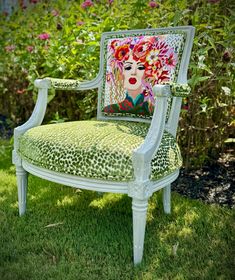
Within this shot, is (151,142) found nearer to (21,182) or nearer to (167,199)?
(167,199)

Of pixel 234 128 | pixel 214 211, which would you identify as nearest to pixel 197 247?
pixel 214 211

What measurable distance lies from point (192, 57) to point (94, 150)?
1220 mm

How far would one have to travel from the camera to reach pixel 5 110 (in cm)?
464

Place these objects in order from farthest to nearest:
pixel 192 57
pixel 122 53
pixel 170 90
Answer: pixel 192 57
pixel 122 53
pixel 170 90

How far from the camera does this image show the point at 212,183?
281 centimetres

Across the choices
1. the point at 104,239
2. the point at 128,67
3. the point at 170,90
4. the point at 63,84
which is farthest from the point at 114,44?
the point at 104,239

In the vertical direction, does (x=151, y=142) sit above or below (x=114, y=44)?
below

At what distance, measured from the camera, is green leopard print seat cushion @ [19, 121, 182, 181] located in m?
1.66

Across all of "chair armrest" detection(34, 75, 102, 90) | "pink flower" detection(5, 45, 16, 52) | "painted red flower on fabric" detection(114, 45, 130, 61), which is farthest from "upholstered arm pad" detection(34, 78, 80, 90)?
"pink flower" detection(5, 45, 16, 52)

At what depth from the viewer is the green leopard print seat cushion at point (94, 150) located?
166cm

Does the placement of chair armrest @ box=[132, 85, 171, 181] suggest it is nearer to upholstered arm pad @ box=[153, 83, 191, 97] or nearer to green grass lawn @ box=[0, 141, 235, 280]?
upholstered arm pad @ box=[153, 83, 191, 97]

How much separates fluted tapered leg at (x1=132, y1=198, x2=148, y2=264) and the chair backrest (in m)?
0.67

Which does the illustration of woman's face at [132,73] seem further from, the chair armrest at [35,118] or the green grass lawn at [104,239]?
the green grass lawn at [104,239]

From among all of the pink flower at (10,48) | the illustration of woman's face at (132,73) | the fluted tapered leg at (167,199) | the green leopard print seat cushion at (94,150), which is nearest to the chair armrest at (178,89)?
the green leopard print seat cushion at (94,150)
